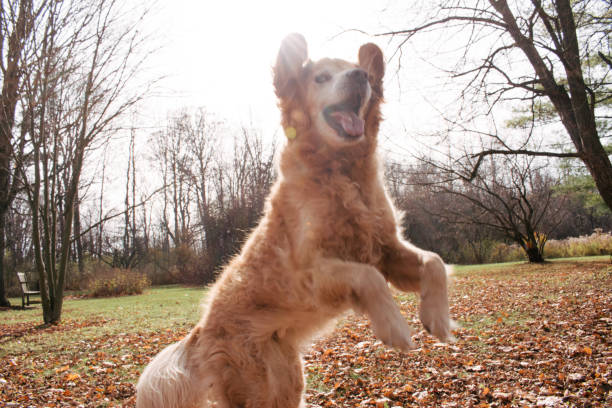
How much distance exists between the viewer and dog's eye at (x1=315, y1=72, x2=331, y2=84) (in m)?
3.19

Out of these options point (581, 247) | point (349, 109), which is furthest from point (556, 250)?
point (349, 109)

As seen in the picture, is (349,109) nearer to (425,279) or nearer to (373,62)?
(373,62)

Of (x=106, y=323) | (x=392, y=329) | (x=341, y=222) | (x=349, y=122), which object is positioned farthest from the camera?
(x=106, y=323)

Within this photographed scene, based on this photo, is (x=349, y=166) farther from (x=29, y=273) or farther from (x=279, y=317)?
(x=29, y=273)

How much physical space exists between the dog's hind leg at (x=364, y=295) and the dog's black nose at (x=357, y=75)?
4.62 feet

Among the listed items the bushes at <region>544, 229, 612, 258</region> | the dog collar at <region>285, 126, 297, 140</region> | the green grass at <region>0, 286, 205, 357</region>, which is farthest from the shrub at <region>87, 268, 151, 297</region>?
the bushes at <region>544, 229, 612, 258</region>

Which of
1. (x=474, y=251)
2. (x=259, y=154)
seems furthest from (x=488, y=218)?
(x=259, y=154)

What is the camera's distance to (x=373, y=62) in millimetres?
3326

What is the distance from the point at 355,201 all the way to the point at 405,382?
2.68 metres

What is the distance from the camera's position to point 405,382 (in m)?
4.34

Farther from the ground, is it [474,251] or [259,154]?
[259,154]

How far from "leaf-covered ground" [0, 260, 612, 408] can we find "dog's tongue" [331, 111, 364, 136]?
262 centimetres

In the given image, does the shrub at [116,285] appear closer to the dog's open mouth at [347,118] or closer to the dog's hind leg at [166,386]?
the dog's hind leg at [166,386]

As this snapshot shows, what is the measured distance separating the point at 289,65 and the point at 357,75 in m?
0.54
